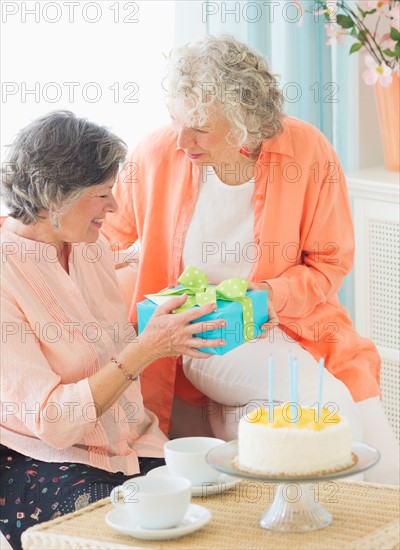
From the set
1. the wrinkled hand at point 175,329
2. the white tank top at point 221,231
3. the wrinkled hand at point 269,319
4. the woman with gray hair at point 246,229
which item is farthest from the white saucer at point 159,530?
the white tank top at point 221,231

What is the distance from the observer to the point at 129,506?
161 centimetres

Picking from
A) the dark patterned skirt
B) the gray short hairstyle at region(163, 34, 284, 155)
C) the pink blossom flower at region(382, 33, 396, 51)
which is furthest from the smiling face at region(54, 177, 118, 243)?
the pink blossom flower at region(382, 33, 396, 51)

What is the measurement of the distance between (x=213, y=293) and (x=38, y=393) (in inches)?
16.2

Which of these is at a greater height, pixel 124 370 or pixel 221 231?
pixel 221 231

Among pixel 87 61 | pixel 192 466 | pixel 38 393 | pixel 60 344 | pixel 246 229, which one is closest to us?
pixel 192 466

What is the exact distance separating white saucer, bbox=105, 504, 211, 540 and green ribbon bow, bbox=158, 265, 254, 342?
467 mm

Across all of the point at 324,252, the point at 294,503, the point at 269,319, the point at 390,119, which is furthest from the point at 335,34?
the point at 294,503

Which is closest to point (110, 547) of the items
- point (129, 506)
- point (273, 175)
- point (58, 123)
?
point (129, 506)

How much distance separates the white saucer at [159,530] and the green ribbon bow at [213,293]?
467 millimetres

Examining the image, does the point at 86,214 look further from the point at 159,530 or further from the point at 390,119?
the point at 390,119

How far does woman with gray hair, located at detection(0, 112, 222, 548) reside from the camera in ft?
6.28

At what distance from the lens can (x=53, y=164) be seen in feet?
6.54

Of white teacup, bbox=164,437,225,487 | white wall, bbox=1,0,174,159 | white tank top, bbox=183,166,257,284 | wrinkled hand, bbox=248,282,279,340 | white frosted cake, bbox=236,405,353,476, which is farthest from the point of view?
white wall, bbox=1,0,174,159

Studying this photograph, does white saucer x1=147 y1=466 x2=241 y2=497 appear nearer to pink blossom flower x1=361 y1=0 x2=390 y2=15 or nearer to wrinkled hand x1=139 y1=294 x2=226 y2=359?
wrinkled hand x1=139 y1=294 x2=226 y2=359
